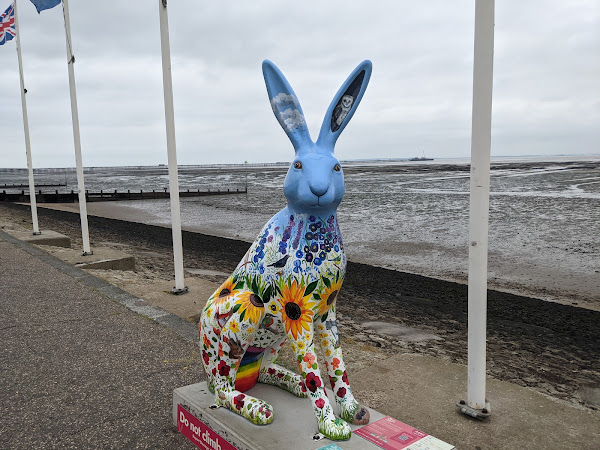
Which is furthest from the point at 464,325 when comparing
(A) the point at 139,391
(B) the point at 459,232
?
(B) the point at 459,232

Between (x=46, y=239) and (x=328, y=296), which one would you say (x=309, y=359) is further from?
(x=46, y=239)

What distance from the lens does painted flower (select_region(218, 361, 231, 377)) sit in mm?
3366

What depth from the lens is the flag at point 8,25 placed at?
12984 mm

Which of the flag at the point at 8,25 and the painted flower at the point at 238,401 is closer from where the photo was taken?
the painted flower at the point at 238,401

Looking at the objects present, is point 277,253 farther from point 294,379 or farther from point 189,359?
point 189,359

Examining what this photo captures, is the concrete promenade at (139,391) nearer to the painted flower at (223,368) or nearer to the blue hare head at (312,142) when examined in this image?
the painted flower at (223,368)

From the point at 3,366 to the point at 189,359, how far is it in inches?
70.5

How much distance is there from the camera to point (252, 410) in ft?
10.8

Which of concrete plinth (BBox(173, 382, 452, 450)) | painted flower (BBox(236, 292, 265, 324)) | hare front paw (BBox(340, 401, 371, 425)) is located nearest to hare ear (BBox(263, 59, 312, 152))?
painted flower (BBox(236, 292, 265, 324))

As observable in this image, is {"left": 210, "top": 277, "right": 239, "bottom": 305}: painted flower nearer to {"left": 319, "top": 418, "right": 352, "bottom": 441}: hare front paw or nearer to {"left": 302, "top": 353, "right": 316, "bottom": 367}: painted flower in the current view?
{"left": 302, "top": 353, "right": 316, "bottom": 367}: painted flower

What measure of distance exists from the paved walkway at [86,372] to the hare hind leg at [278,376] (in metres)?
0.75

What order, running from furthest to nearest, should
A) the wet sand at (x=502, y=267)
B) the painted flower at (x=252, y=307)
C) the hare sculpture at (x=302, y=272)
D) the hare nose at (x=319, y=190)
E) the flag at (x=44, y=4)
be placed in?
the flag at (x=44, y=4) < the wet sand at (x=502, y=267) < the painted flower at (x=252, y=307) < the hare sculpture at (x=302, y=272) < the hare nose at (x=319, y=190)

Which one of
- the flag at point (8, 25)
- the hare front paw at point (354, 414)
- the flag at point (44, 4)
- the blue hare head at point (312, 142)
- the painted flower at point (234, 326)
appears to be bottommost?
the hare front paw at point (354, 414)

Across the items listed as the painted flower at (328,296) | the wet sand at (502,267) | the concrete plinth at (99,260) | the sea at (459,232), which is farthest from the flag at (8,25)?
the painted flower at (328,296)
